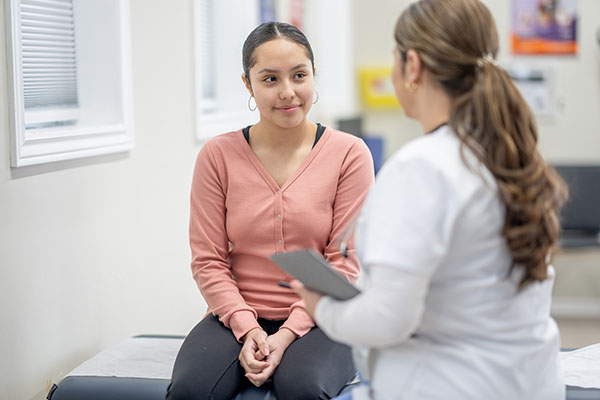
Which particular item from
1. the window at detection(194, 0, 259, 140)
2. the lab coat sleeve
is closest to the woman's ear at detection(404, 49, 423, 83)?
the lab coat sleeve

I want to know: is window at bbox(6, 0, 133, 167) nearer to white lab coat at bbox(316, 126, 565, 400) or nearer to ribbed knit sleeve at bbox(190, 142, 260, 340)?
ribbed knit sleeve at bbox(190, 142, 260, 340)

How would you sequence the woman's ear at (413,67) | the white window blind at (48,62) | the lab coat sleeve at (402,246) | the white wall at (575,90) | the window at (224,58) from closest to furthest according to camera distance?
the lab coat sleeve at (402,246), the woman's ear at (413,67), the white window blind at (48,62), the window at (224,58), the white wall at (575,90)

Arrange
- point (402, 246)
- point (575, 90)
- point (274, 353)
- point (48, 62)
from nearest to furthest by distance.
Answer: point (402, 246)
point (274, 353)
point (48, 62)
point (575, 90)

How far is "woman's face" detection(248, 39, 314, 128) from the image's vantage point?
74.7 inches

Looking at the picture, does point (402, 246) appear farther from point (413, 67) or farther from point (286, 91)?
point (286, 91)

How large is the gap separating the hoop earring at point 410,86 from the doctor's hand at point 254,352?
76 centimetres

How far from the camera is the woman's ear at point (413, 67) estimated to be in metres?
1.25

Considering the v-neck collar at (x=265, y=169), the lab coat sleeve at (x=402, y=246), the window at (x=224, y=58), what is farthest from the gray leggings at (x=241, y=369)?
the window at (x=224, y=58)

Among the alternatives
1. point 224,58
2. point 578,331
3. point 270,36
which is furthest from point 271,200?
point 578,331

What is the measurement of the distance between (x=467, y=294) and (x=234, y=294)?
82 centimetres

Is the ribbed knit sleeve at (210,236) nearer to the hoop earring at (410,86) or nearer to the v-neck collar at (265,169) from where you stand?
the v-neck collar at (265,169)

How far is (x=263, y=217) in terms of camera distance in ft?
6.21

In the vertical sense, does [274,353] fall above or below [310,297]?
below

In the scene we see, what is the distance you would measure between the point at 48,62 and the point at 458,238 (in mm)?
1523
